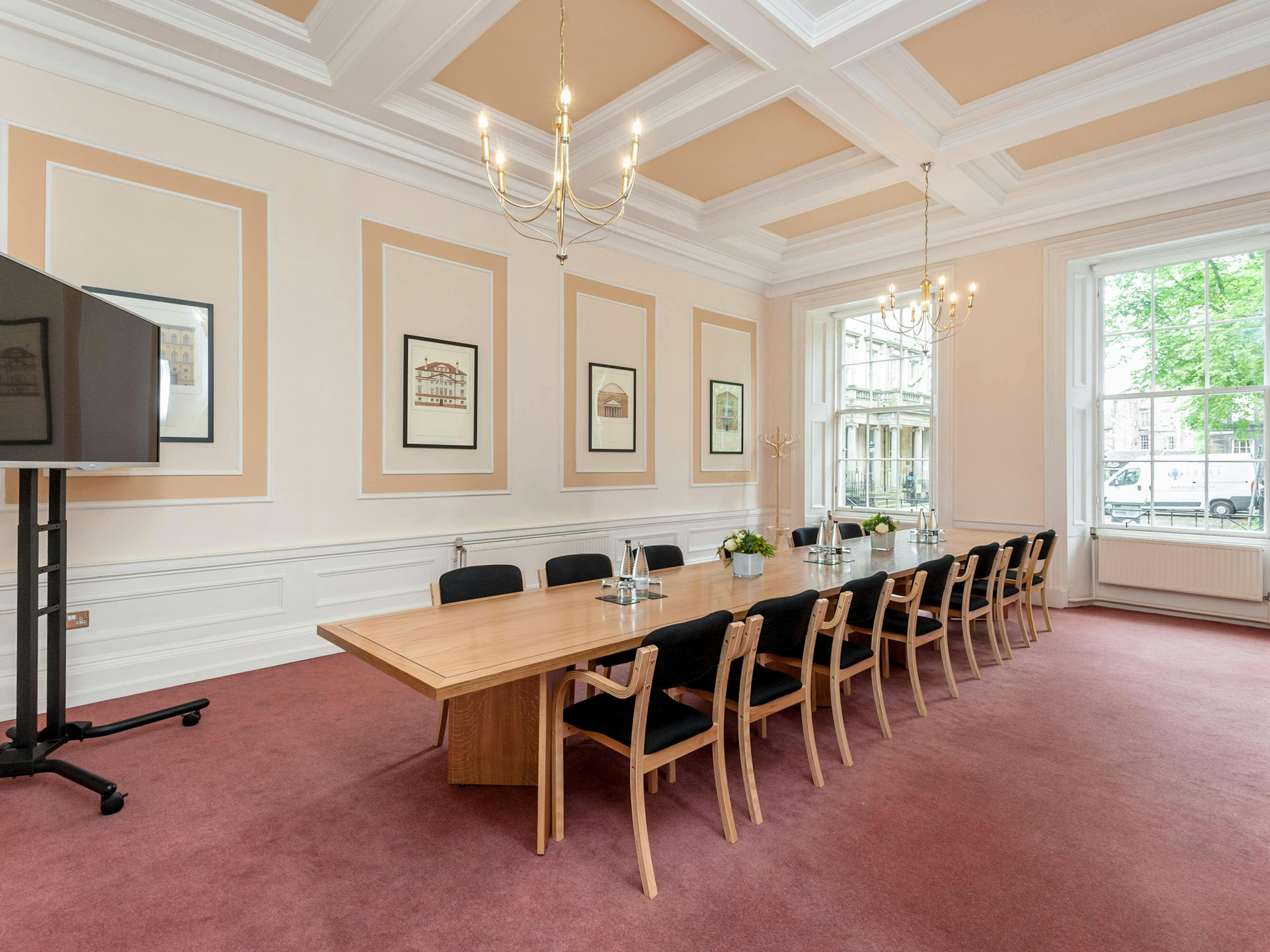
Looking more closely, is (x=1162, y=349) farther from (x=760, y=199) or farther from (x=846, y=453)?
(x=760, y=199)

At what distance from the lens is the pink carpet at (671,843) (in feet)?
6.00

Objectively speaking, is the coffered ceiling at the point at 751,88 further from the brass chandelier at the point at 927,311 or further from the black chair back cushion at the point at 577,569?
the black chair back cushion at the point at 577,569

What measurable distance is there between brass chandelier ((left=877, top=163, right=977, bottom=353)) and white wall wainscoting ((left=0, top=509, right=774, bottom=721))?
3761 millimetres

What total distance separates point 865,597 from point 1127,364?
4.81 metres

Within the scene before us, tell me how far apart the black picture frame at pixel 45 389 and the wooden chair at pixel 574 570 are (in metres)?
2.01

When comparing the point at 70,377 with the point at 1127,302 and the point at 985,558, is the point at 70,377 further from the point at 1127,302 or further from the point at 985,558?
the point at 1127,302

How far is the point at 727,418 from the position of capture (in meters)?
7.36

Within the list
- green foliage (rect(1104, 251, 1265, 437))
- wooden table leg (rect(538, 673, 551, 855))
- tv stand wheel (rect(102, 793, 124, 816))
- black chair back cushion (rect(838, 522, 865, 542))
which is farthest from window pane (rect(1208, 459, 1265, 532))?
tv stand wheel (rect(102, 793, 124, 816))

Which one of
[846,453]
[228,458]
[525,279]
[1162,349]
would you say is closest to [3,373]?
[228,458]

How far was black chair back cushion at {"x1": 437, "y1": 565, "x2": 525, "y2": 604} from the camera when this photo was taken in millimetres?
2943

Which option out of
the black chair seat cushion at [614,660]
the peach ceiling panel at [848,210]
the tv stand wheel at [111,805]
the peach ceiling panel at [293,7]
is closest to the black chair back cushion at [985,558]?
the black chair seat cushion at [614,660]

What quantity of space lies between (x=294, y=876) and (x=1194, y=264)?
7.50m

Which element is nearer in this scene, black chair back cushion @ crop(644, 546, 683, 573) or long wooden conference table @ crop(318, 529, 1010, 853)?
long wooden conference table @ crop(318, 529, 1010, 853)

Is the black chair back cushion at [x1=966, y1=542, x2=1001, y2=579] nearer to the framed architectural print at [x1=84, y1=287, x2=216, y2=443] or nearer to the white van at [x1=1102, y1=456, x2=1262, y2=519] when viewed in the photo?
the white van at [x1=1102, y1=456, x2=1262, y2=519]
